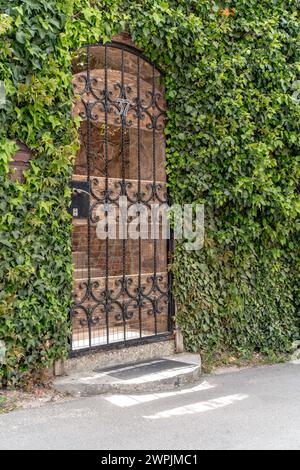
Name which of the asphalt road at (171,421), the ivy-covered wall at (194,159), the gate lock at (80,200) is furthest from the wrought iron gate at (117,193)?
the asphalt road at (171,421)

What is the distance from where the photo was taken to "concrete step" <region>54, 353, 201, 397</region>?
456 centimetres

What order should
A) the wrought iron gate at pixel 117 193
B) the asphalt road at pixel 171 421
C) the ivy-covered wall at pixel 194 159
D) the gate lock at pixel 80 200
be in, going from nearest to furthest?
1. the asphalt road at pixel 171 421
2. the ivy-covered wall at pixel 194 159
3. the gate lock at pixel 80 200
4. the wrought iron gate at pixel 117 193

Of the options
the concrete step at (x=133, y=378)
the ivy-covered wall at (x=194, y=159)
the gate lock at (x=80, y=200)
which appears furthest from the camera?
the gate lock at (x=80, y=200)

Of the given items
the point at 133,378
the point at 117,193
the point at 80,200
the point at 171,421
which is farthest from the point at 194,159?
the point at 171,421

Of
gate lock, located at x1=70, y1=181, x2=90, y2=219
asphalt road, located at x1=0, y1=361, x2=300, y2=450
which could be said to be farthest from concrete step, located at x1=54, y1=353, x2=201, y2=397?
gate lock, located at x1=70, y1=181, x2=90, y2=219

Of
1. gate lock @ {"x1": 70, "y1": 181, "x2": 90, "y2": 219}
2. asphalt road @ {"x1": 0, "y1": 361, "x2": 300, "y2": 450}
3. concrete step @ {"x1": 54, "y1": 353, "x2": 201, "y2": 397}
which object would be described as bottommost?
asphalt road @ {"x1": 0, "y1": 361, "x2": 300, "y2": 450}

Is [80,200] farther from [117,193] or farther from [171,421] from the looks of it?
[171,421]

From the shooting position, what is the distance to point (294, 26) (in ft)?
21.5

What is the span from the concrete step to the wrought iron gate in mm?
326

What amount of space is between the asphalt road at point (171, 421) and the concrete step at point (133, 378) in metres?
0.12

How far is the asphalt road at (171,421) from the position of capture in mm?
3432

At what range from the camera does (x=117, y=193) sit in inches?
216

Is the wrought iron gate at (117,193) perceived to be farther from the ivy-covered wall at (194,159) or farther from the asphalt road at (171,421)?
the asphalt road at (171,421)

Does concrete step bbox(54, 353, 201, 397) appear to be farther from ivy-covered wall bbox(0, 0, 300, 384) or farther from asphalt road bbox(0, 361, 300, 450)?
ivy-covered wall bbox(0, 0, 300, 384)
